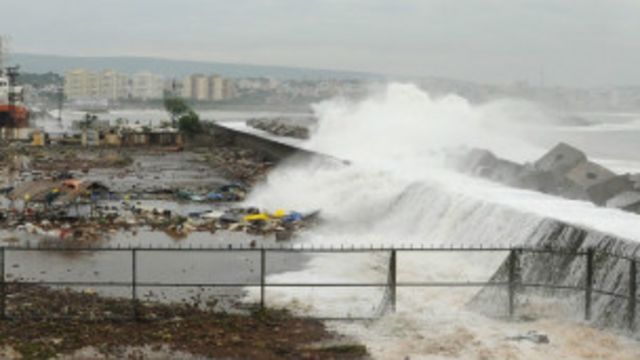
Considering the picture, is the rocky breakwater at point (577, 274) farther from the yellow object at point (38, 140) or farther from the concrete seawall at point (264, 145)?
the yellow object at point (38, 140)

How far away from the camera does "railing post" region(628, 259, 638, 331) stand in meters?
12.3

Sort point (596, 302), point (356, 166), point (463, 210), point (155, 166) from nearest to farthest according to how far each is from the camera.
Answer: point (596, 302)
point (463, 210)
point (356, 166)
point (155, 166)

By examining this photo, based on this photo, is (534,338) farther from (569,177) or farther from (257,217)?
(257,217)

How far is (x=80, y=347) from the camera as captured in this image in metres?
12.0

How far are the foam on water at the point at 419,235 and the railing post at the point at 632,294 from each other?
1.05 ft

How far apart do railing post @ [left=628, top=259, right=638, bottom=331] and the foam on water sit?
1.05ft

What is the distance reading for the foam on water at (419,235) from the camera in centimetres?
1270

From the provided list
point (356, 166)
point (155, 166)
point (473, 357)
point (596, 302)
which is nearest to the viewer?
point (473, 357)

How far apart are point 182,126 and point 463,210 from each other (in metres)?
62.0

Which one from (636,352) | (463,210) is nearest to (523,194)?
(463,210)

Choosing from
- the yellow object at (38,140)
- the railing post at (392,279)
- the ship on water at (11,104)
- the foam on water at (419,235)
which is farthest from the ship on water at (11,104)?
the railing post at (392,279)

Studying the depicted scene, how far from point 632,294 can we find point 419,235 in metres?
11.7

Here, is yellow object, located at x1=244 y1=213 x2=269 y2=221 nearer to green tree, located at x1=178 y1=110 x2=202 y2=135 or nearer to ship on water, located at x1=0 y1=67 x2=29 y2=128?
green tree, located at x1=178 y1=110 x2=202 y2=135

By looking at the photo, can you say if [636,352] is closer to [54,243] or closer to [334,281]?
[334,281]
